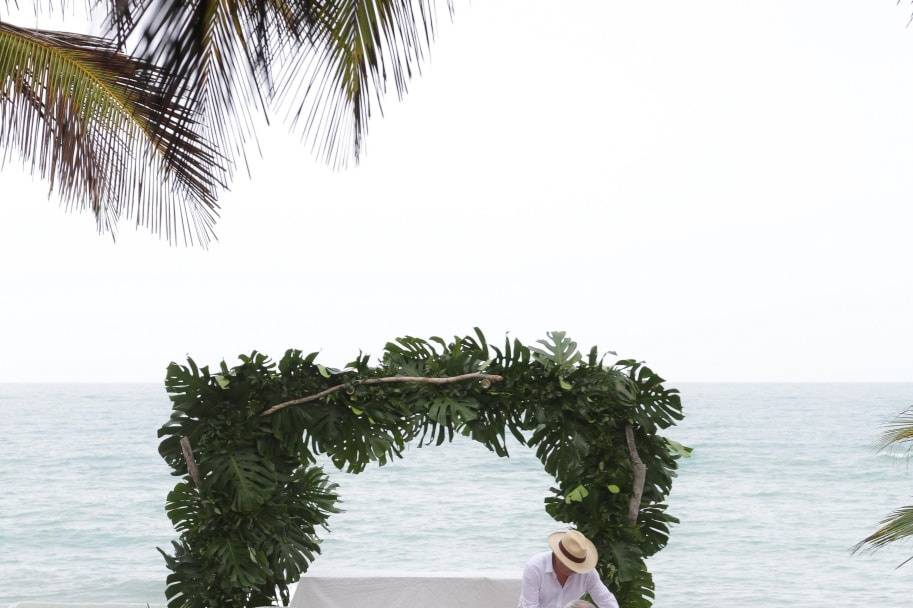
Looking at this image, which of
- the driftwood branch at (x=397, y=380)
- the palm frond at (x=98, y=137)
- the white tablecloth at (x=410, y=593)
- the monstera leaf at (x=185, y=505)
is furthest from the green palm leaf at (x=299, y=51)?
the white tablecloth at (x=410, y=593)

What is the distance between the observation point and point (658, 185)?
32219 millimetres

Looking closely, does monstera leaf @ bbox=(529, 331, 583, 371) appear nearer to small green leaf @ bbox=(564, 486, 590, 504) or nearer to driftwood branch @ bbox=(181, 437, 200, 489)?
small green leaf @ bbox=(564, 486, 590, 504)

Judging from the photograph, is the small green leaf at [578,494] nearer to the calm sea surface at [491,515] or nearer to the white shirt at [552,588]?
the white shirt at [552,588]

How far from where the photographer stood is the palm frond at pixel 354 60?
8.82 feet

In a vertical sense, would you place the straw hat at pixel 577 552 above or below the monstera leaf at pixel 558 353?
below

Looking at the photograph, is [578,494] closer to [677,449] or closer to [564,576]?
[564,576]

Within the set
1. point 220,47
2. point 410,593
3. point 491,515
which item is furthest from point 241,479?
point 491,515

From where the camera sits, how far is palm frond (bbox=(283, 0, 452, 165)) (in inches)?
106

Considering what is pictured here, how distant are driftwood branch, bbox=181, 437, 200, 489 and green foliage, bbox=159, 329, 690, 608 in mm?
35

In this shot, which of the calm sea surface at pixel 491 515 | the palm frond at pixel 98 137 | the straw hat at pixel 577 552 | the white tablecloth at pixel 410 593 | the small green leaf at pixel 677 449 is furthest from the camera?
the calm sea surface at pixel 491 515

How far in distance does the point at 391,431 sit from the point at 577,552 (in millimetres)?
1066

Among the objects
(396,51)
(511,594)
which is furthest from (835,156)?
(396,51)

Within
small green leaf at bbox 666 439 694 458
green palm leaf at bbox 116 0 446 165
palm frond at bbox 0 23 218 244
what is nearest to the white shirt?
small green leaf at bbox 666 439 694 458

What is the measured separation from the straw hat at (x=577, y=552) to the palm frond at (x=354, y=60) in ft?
8.02
